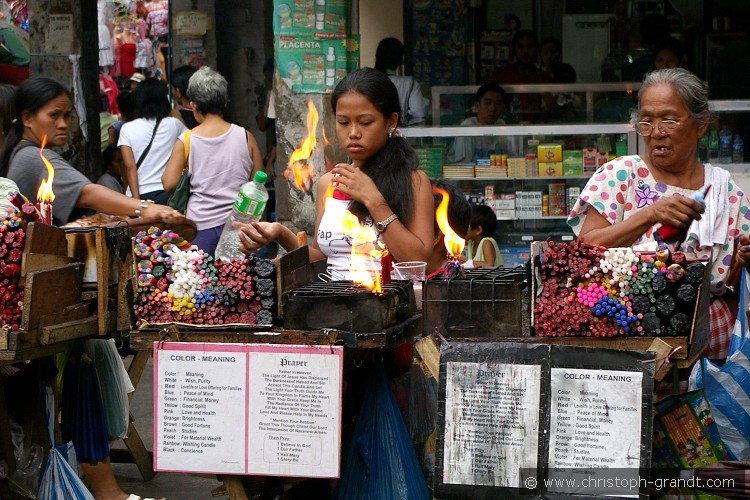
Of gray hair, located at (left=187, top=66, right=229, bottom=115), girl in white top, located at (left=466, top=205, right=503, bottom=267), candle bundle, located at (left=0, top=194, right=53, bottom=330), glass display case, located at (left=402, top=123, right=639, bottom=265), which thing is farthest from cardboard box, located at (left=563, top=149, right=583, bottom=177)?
candle bundle, located at (left=0, top=194, right=53, bottom=330)

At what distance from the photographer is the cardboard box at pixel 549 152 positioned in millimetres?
7754

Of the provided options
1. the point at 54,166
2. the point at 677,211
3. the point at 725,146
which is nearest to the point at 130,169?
the point at 54,166

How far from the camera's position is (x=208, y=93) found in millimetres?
6672

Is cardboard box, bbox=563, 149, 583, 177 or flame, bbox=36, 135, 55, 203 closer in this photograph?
flame, bbox=36, 135, 55, 203

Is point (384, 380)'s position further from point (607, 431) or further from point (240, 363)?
point (607, 431)

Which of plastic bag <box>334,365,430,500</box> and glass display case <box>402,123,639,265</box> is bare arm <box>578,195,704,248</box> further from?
glass display case <box>402,123,639,265</box>

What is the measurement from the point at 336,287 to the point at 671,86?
4.38 ft

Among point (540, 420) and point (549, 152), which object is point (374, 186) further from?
point (549, 152)

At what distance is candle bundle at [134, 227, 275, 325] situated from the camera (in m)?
3.66

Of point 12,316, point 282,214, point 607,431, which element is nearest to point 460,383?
point 607,431

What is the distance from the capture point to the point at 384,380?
3.92 m

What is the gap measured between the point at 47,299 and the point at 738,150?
5584 millimetres

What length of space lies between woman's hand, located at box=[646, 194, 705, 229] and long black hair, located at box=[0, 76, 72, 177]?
2.67 metres

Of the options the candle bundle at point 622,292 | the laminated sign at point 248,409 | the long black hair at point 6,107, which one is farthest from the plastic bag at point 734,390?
the long black hair at point 6,107
